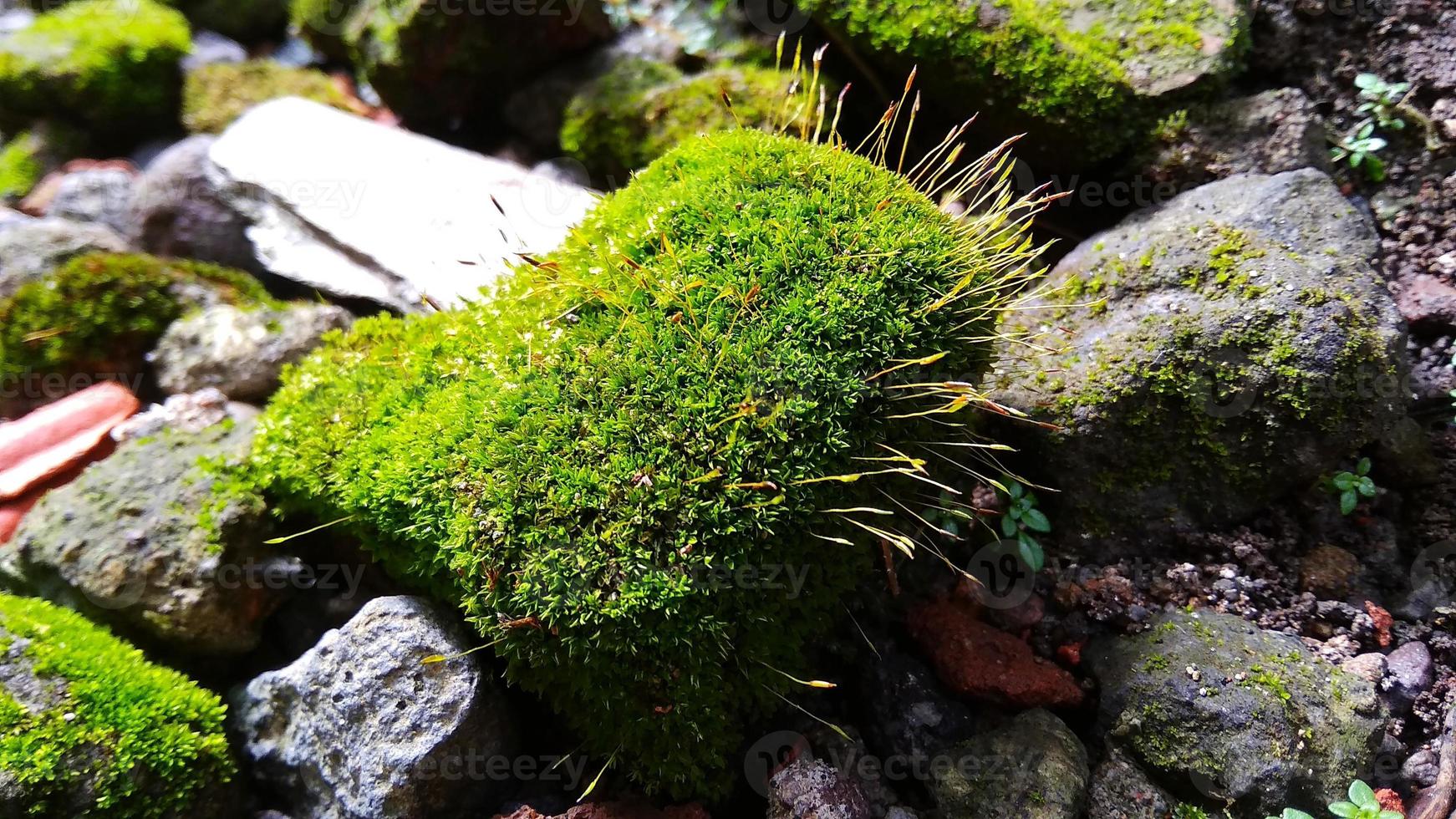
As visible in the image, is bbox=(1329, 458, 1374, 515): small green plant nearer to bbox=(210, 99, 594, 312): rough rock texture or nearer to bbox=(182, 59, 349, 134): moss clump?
bbox=(210, 99, 594, 312): rough rock texture

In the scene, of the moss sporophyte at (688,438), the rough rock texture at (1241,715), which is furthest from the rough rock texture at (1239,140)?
the rough rock texture at (1241,715)

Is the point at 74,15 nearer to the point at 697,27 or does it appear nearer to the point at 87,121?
the point at 87,121

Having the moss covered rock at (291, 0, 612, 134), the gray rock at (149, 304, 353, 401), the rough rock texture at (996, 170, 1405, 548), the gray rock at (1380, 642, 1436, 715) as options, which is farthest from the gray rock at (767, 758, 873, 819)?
the moss covered rock at (291, 0, 612, 134)

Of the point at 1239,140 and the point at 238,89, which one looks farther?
the point at 238,89

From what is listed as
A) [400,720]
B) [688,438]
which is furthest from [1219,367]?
[400,720]

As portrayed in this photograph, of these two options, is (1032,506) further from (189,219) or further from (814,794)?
(189,219)

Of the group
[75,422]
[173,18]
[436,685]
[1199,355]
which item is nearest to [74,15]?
[173,18]

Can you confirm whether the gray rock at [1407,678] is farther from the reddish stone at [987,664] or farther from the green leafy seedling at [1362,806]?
the reddish stone at [987,664]
